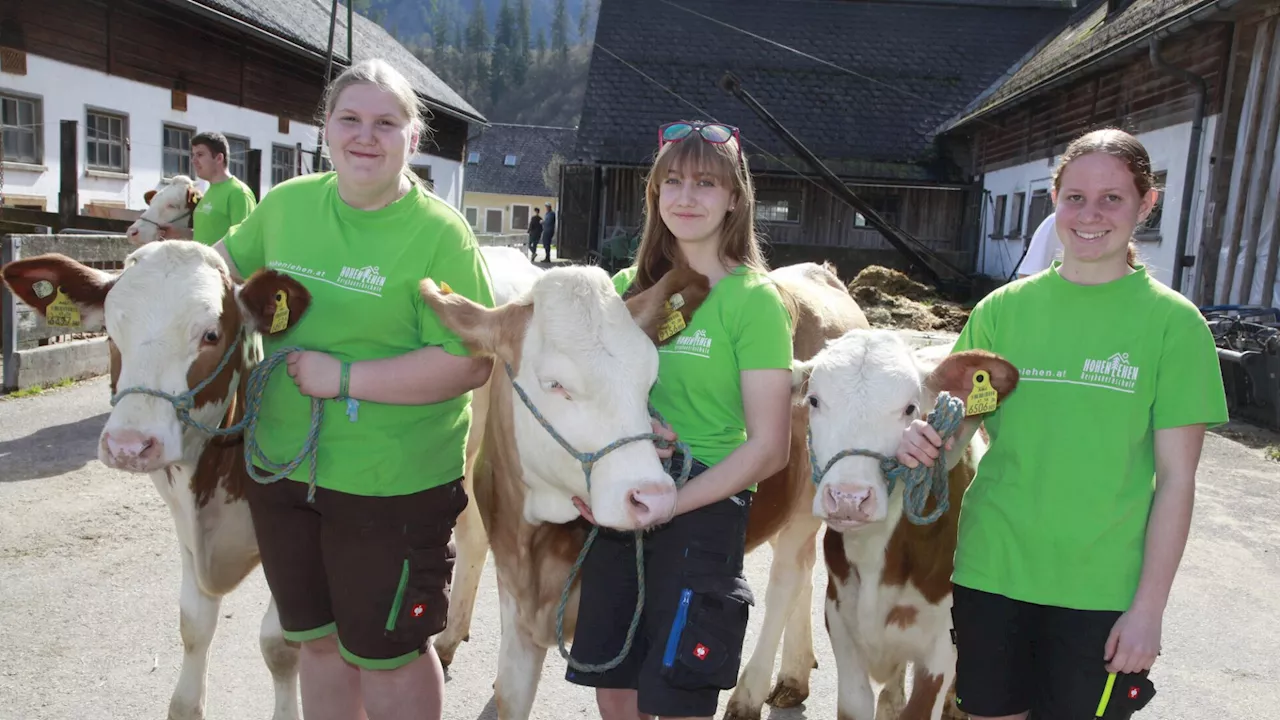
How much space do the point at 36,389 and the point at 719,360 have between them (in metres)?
8.18

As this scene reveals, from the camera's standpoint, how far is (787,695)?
402 centimetres

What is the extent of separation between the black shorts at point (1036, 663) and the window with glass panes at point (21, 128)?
48.8ft

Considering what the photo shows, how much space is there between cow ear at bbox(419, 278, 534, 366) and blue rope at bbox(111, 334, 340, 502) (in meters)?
0.35

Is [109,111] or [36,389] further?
[109,111]

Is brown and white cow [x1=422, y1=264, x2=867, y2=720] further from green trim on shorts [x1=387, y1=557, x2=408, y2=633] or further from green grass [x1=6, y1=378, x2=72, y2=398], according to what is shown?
green grass [x1=6, y1=378, x2=72, y2=398]

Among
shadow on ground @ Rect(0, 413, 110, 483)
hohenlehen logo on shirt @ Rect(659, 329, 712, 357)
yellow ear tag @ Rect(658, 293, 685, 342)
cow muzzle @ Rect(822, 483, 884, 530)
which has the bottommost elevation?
shadow on ground @ Rect(0, 413, 110, 483)

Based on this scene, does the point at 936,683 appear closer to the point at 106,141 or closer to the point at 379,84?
the point at 379,84

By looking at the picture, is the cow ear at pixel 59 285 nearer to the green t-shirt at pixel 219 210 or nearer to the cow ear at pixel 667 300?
the cow ear at pixel 667 300

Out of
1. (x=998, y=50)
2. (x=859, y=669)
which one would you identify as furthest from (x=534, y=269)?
(x=998, y=50)

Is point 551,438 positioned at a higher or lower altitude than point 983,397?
lower

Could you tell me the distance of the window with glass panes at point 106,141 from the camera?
15148 millimetres

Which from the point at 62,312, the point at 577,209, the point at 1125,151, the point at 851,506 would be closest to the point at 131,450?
the point at 62,312

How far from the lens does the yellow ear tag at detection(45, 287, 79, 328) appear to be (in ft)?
9.08

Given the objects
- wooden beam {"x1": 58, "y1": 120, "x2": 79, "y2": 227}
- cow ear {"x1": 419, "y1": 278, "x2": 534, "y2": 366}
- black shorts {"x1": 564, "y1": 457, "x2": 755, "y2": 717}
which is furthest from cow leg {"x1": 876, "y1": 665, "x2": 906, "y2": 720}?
wooden beam {"x1": 58, "y1": 120, "x2": 79, "y2": 227}
